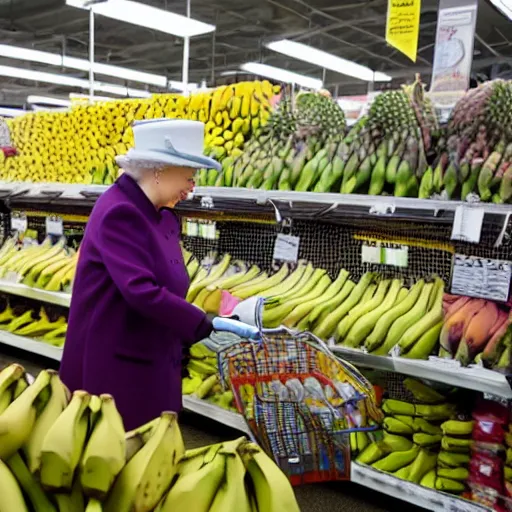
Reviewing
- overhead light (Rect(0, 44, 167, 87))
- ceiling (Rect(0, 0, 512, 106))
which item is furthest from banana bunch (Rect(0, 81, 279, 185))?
overhead light (Rect(0, 44, 167, 87))

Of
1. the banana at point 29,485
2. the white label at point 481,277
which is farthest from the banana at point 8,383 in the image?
the white label at point 481,277

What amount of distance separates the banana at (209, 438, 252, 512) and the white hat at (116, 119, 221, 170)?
1323mm

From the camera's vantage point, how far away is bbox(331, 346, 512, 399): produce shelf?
2346 millimetres

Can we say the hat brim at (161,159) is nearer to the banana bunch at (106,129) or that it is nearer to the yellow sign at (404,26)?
the banana bunch at (106,129)

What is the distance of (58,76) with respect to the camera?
562 inches

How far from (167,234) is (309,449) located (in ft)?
3.18

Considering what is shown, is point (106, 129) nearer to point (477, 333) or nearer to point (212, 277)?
point (212, 277)

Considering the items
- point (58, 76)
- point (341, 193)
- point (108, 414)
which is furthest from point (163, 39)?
point (108, 414)

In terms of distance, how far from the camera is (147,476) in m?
0.90

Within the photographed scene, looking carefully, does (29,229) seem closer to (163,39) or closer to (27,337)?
(27,337)

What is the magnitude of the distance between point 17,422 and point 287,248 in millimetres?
2446

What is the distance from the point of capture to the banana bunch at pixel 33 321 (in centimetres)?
455

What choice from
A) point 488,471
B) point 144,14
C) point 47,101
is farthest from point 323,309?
point 47,101

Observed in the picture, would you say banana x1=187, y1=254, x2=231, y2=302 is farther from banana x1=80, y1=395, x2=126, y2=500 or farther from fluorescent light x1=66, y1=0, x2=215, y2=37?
fluorescent light x1=66, y1=0, x2=215, y2=37
